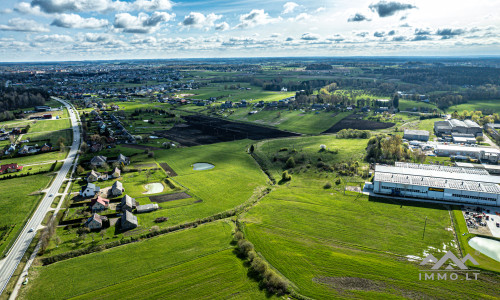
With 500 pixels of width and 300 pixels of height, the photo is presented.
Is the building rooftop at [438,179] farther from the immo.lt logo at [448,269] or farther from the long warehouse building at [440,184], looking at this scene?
the immo.lt logo at [448,269]

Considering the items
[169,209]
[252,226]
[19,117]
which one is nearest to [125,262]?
[169,209]

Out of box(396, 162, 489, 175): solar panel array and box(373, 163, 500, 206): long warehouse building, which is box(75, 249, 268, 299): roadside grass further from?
box(396, 162, 489, 175): solar panel array

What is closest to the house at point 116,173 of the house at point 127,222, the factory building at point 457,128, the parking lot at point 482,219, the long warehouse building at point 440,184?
the house at point 127,222

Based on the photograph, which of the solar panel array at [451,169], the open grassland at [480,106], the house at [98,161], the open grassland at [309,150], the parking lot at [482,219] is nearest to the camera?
the parking lot at [482,219]

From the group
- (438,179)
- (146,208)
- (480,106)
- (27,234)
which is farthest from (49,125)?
(480,106)

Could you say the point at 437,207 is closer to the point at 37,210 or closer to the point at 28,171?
the point at 37,210
